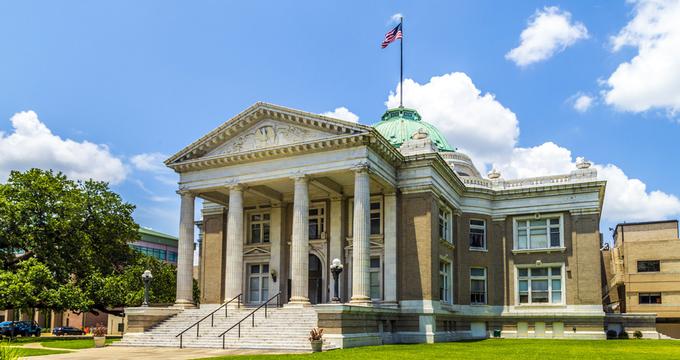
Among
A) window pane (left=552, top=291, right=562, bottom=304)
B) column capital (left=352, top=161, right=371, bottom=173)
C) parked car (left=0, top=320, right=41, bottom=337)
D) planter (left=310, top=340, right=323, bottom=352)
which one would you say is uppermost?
column capital (left=352, top=161, right=371, bottom=173)

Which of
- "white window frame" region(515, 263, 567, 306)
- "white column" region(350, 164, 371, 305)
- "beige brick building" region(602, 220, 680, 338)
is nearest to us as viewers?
"white column" region(350, 164, 371, 305)

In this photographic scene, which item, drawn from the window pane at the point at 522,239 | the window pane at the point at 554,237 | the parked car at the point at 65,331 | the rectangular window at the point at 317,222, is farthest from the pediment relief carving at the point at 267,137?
the parked car at the point at 65,331

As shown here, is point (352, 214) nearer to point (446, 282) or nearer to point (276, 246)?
point (276, 246)

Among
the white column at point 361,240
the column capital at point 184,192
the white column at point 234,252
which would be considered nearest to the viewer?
the white column at point 361,240

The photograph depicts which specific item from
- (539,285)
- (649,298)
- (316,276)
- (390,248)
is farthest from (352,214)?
(649,298)

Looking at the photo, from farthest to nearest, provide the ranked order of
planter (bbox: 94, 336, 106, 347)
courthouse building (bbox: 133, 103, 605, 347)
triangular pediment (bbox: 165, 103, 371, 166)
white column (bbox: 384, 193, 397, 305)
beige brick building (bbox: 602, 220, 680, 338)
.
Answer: beige brick building (bbox: 602, 220, 680, 338) → white column (bbox: 384, 193, 397, 305) → triangular pediment (bbox: 165, 103, 371, 166) → courthouse building (bbox: 133, 103, 605, 347) → planter (bbox: 94, 336, 106, 347)

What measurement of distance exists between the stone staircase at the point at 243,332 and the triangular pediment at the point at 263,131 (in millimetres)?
8888

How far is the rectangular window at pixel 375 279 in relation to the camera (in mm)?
36844

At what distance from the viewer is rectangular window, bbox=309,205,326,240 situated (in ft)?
130

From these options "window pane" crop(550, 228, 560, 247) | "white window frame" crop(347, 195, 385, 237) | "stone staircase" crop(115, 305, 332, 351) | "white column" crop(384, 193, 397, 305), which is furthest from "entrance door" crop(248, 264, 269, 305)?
"window pane" crop(550, 228, 560, 247)

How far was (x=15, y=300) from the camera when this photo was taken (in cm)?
3650

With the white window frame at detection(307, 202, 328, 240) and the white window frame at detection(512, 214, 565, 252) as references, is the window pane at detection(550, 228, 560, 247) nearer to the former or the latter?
the white window frame at detection(512, 214, 565, 252)

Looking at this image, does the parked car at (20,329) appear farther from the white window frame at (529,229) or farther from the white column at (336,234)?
the white window frame at (529,229)

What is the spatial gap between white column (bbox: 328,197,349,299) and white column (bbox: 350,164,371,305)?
17.7 ft
